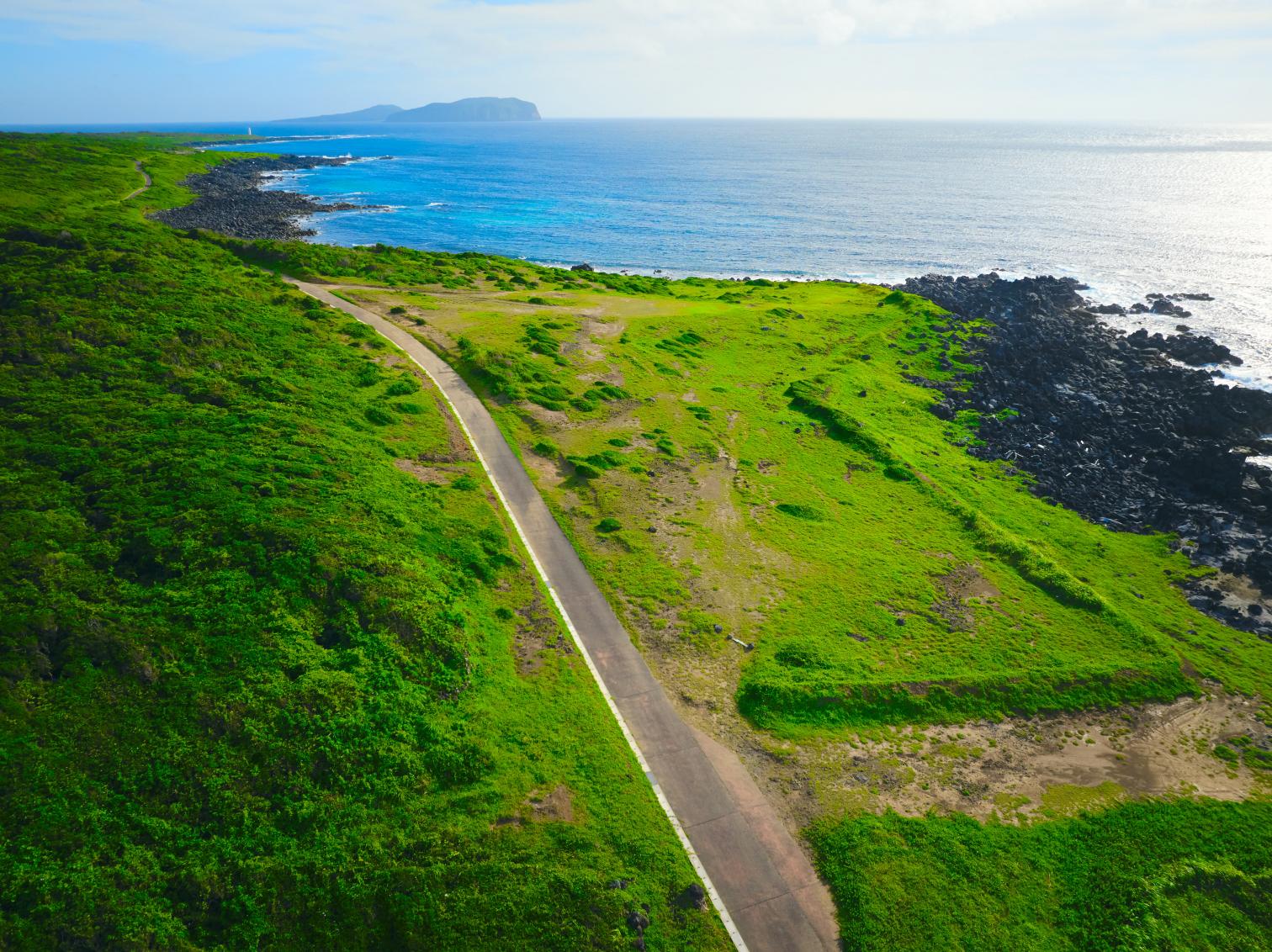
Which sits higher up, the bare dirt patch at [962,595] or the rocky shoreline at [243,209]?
the rocky shoreline at [243,209]

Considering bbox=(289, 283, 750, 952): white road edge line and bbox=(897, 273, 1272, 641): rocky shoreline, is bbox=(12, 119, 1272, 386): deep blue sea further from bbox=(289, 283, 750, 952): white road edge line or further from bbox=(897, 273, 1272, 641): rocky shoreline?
bbox=(289, 283, 750, 952): white road edge line

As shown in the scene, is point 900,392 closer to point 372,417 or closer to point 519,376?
point 519,376

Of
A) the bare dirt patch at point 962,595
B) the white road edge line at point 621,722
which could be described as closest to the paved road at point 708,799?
the white road edge line at point 621,722

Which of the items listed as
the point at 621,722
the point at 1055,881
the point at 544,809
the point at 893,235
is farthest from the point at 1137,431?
the point at 893,235

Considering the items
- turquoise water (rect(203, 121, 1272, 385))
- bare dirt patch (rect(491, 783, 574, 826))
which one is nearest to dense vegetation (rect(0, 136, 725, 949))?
bare dirt patch (rect(491, 783, 574, 826))

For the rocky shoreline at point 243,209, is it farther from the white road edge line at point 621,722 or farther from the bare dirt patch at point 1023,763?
the bare dirt patch at point 1023,763

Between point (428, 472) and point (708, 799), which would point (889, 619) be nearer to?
point (708, 799)

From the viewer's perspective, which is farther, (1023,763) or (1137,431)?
(1137,431)
